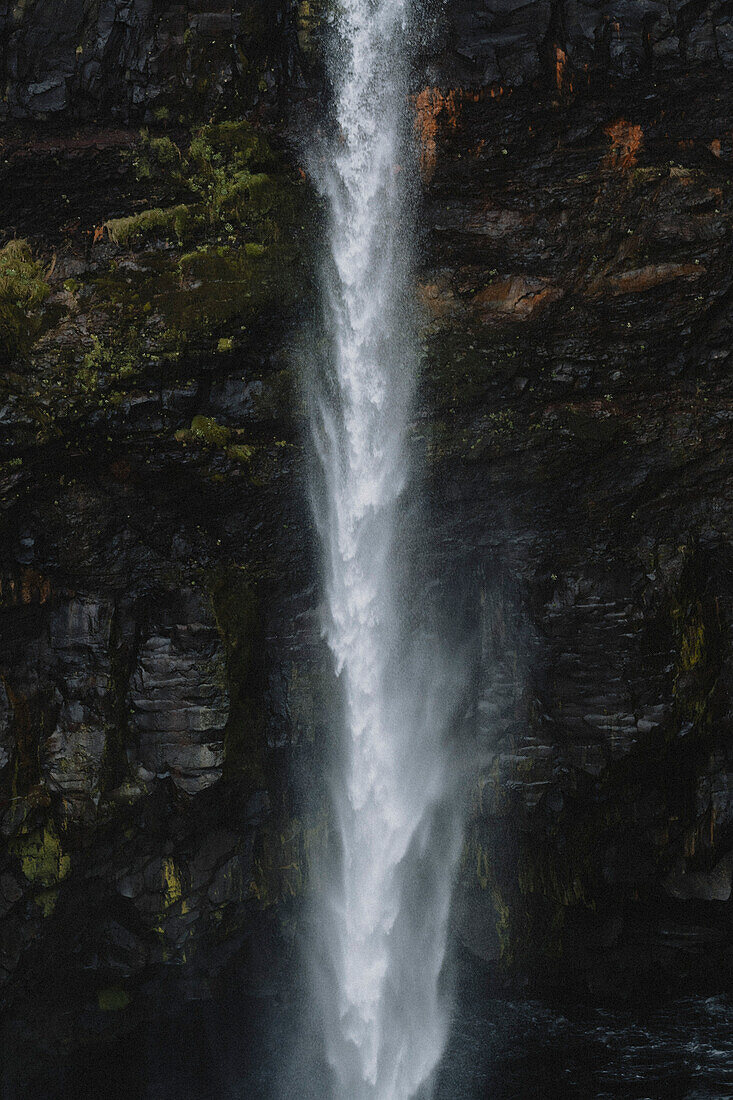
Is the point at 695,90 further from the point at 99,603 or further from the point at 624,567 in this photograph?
the point at 99,603

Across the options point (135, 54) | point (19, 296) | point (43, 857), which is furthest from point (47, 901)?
point (135, 54)

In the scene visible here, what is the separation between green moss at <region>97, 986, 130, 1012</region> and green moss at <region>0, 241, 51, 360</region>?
9.02 m

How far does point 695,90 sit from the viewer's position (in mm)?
10797

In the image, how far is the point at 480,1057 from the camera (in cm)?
1023

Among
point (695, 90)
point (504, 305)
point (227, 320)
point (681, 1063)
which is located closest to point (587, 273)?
point (504, 305)

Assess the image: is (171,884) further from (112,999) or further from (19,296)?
(19,296)

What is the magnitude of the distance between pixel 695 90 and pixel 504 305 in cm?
373

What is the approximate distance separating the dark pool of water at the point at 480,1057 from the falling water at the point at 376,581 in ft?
2.92

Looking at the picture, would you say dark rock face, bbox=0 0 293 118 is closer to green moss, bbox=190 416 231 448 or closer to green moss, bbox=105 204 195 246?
green moss, bbox=105 204 195 246

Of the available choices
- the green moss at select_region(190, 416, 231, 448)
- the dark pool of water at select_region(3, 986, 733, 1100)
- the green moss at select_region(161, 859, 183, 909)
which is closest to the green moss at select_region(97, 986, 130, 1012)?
the dark pool of water at select_region(3, 986, 733, 1100)

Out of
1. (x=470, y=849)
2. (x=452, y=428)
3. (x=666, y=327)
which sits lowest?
(x=470, y=849)

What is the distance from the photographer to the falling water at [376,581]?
38.2 ft

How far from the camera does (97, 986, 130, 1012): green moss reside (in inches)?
442

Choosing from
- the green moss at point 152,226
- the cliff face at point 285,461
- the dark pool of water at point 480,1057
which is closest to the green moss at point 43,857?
the cliff face at point 285,461
